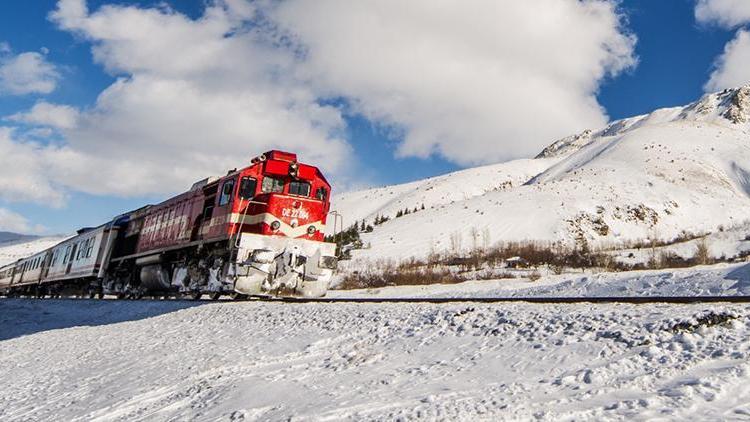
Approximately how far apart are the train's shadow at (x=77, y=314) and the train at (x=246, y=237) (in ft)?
4.02

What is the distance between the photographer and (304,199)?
1538 cm

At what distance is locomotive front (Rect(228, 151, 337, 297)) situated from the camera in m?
13.5

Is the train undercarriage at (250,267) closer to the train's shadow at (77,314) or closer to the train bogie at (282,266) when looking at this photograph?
the train bogie at (282,266)

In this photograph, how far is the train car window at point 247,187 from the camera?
1450cm

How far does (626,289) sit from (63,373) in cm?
1539

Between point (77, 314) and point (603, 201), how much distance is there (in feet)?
190

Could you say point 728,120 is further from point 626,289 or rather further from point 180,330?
point 180,330

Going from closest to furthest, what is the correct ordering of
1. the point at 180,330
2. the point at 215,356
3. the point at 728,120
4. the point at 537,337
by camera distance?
1. the point at 537,337
2. the point at 215,356
3. the point at 180,330
4. the point at 728,120

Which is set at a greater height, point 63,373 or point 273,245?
point 273,245

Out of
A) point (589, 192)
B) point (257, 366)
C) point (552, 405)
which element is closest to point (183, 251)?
point (257, 366)

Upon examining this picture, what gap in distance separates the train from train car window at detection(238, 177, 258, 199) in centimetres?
3

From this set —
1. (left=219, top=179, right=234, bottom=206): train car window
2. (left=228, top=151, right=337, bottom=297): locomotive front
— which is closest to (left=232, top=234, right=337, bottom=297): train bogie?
(left=228, top=151, right=337, bottom=297): locomotive front

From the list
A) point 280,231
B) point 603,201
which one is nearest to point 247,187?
point 280,231

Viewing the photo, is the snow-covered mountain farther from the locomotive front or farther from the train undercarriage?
the locomotive front
